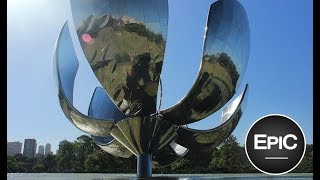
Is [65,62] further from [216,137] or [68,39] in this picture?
[216,137]

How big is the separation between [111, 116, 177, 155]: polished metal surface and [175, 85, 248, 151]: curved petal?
543mm

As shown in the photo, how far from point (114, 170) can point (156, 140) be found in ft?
58.6

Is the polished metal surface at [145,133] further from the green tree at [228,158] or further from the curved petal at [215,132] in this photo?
the green tree at [228,158]

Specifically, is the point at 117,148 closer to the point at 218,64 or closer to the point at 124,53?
the point at 124,53

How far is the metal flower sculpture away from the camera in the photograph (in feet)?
34.2

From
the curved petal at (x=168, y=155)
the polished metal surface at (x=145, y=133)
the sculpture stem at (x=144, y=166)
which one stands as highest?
the polished metal surface at (x=145, y=133)

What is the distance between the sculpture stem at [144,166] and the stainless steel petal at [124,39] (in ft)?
7.75

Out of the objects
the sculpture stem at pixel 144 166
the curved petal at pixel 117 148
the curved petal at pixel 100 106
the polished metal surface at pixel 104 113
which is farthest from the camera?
the curved petal at pixel 100 106

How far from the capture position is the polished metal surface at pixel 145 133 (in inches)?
456

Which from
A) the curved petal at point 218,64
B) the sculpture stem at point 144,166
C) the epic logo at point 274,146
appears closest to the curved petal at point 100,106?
the sculpture stem at point 144,166

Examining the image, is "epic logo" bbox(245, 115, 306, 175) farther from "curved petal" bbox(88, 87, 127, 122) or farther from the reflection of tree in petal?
"curved petal" bbox(88, 87, 127, 122)

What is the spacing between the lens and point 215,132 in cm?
1308

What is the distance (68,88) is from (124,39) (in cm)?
316
